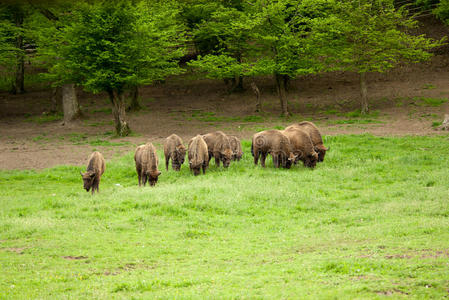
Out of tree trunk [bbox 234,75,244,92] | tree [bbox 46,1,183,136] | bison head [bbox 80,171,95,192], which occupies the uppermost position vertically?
tree [bbox 46,1,183,136]

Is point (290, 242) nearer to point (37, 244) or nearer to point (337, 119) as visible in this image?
point (37, 244)

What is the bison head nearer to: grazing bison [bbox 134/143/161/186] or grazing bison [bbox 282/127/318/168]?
grazing bison [bbox 134/143/161/186]

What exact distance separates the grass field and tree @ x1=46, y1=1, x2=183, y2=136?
414 inches

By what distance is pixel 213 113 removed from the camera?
37.7 metres

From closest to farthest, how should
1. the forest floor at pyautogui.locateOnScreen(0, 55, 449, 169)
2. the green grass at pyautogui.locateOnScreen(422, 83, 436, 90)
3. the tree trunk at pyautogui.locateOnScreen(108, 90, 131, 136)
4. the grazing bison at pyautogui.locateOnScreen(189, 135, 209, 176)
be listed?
the grazing bison at pyautogui.locateOnScreen(189, 135, 209, 176)
the forest floor at pyautogui.locateOnScreen(0, 55, 449, 169)
the tree trunk at pyautogui.locateOnScreen(108, 90, 131, 136)
the green grass at pyautogui.locateOnScreen(422, 83, 436, 90)

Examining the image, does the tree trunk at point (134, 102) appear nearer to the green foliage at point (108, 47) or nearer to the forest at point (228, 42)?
the forest at point (228, 42)

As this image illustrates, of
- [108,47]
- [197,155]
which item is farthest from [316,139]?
[108,47]

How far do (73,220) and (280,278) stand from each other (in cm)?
Answer: 708

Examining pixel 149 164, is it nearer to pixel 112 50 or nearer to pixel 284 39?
pixel 112 50

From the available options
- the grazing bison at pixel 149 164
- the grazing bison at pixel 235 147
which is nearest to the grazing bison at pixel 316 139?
the grazing bison at pixel 235 147

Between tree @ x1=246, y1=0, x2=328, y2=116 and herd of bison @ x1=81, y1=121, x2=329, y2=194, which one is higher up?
tree @ x1=246, y1=0, x2=328, y2=116

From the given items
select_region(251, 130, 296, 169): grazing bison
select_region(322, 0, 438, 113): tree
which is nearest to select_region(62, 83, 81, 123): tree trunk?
select_region(322, 0, 438, 113): tree

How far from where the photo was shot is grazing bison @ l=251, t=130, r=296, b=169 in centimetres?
2000

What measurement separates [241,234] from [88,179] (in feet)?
23.0
